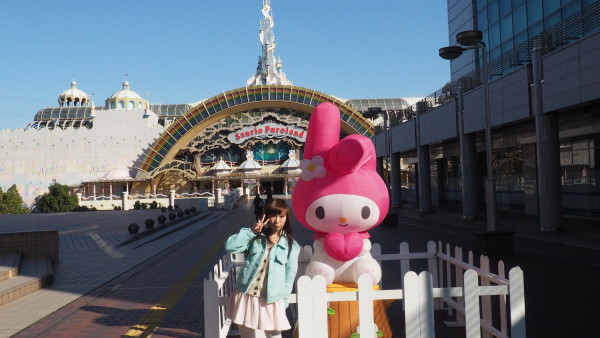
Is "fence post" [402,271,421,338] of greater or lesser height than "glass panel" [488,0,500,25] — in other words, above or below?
below

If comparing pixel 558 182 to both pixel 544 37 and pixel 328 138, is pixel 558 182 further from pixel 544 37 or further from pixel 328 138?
pixel 328 138

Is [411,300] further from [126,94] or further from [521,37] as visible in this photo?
[126,94]

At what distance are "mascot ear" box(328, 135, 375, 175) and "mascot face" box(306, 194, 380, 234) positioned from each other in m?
0.31

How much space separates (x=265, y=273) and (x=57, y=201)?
4866 cm

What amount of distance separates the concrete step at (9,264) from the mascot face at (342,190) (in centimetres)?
702

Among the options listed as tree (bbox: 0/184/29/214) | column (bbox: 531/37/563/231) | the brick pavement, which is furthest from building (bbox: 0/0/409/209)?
column (bbox: 531/37/563/231)

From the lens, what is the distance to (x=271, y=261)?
465 centimetres

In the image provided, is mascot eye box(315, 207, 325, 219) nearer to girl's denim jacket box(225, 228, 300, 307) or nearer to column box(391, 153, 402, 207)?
girl's denim jacket box(225, 228, 300, 307)

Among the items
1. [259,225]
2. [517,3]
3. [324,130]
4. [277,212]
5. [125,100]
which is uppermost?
[125,100]

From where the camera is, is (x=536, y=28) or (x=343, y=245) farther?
(x=536, y=28)

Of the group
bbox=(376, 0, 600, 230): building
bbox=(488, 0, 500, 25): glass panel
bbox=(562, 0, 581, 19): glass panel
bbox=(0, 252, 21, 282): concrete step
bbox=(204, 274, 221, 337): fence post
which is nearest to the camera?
bbox=(204, 274, 221, 337): fence post

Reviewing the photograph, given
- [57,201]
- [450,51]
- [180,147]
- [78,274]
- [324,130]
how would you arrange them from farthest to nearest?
[180,147] < [57,201] < [450,51] < [78,274] < [324,130]

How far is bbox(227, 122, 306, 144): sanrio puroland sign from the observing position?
222 ft

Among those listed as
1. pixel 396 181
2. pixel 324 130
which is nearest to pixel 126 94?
pixel 396 181
